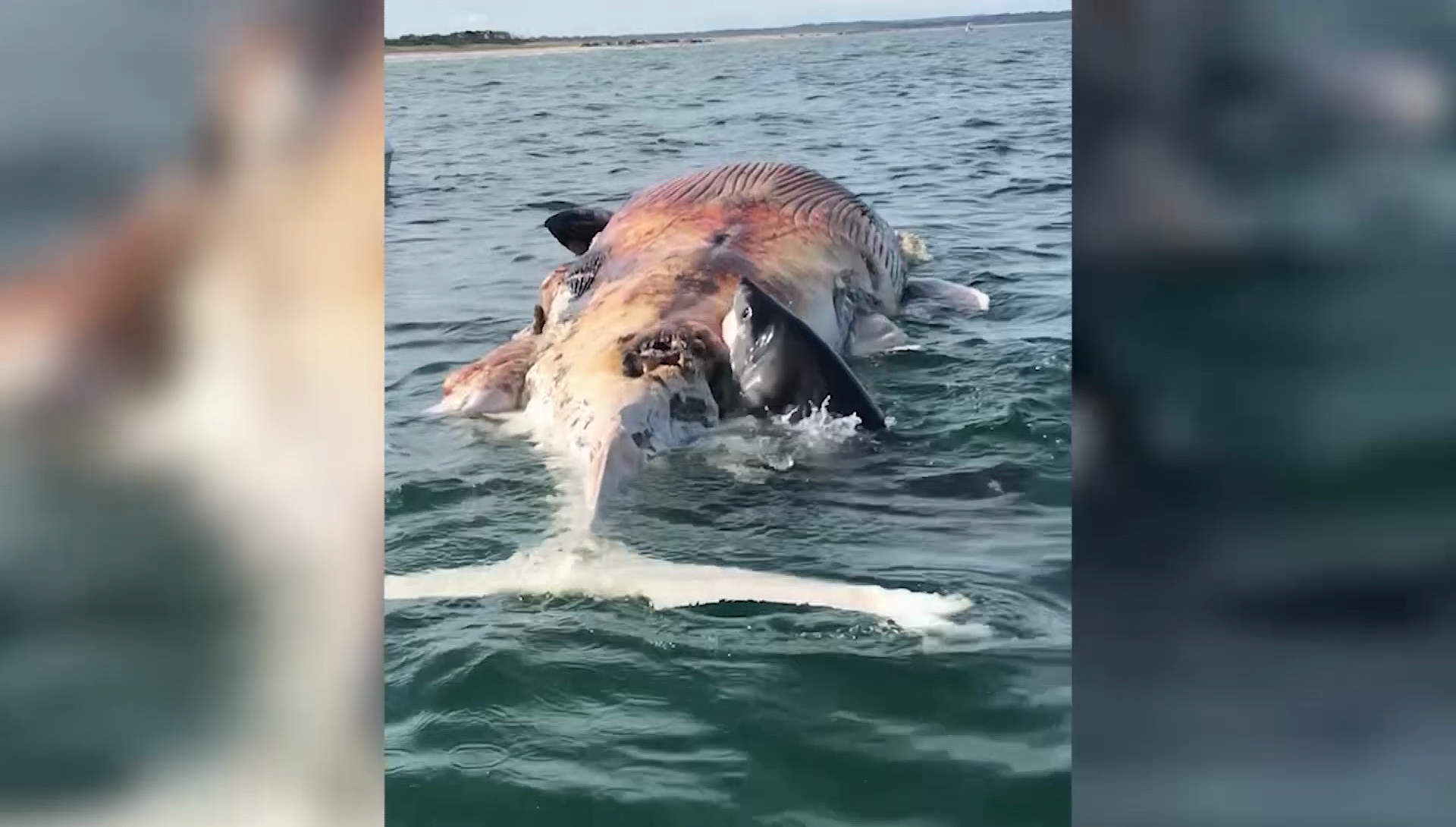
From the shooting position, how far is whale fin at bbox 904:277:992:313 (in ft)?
12.8

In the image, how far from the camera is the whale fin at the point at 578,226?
4.11m

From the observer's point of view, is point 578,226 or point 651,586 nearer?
point 651,586

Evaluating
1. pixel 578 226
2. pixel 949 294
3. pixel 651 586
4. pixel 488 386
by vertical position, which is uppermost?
pixel 578 226

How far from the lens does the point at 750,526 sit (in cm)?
262

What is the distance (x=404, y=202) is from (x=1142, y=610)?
217cm

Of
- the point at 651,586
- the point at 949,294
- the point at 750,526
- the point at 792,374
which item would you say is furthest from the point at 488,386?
the point at 949,294

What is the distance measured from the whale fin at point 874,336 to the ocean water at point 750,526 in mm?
73

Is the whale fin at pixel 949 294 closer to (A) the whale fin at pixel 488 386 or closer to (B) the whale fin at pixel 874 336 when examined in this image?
(B) the whale fin at pixel 874 336

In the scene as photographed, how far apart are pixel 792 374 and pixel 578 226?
1.34m

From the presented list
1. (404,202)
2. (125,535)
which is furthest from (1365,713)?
(404,202)

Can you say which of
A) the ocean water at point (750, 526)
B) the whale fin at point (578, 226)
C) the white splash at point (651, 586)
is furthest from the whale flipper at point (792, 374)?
the whale fin at point (578, 226)

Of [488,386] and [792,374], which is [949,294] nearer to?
[792,374]

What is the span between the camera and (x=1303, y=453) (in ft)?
5.24

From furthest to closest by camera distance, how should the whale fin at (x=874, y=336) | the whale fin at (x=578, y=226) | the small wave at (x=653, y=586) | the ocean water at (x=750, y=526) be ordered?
the whale fin at (x=578, y=226), the whale fin at (x=874, y=336), the small wave at (x=653, y=586), the ocean water at (x=750, y=526)
